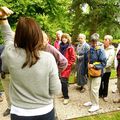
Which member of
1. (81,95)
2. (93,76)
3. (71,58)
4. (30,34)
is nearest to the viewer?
(30,34)

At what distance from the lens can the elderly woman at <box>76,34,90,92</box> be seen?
7246 mm

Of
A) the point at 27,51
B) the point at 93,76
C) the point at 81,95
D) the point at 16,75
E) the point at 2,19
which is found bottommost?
the point at 81,95

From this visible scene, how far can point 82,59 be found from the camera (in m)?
7.37

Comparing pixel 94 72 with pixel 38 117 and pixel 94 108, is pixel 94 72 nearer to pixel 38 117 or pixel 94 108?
pixel 94 108

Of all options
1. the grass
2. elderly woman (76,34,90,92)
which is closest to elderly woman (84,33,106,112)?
the grass

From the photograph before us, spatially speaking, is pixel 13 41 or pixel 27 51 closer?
pixel 27 51

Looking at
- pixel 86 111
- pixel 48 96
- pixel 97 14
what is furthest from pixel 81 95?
pixel 97 14

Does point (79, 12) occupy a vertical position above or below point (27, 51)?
below

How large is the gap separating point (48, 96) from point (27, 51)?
474 millimetres

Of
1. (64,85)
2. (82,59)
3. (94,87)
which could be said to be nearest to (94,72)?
(94,87)

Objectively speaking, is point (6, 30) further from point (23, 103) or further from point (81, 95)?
point (81, 95)

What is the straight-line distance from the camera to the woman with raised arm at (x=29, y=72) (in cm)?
269

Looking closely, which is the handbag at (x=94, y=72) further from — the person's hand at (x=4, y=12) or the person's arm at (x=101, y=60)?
the person's hand at (x=4, y=12)

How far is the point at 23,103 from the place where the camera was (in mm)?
2793
